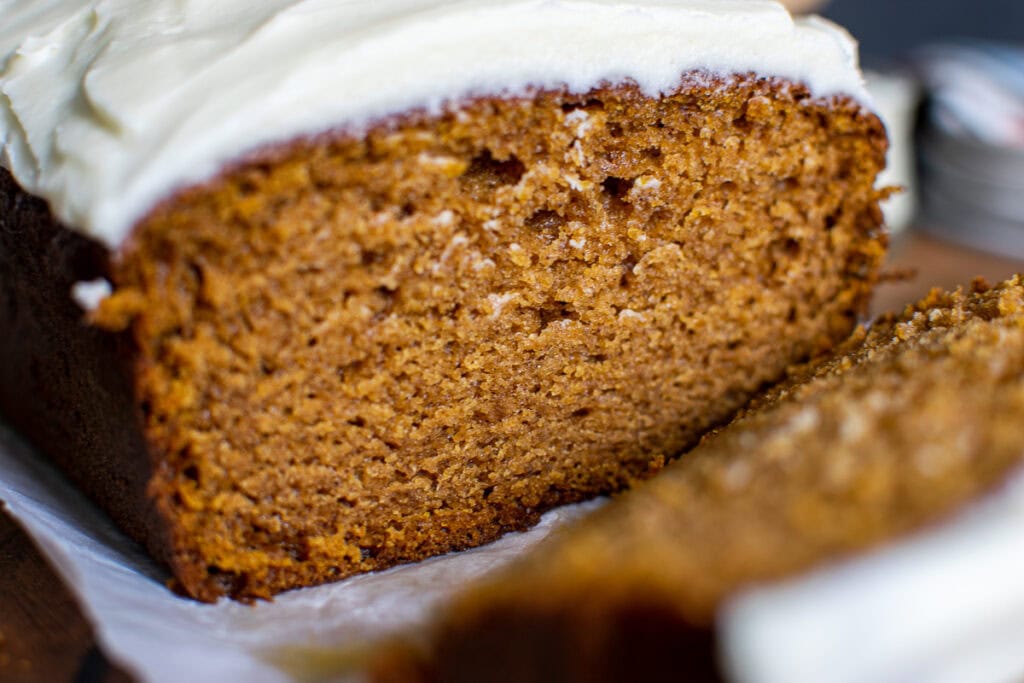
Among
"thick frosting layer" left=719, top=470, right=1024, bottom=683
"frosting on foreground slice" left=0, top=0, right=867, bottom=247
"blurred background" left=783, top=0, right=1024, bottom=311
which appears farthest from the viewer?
"blurred background" left=783, top=0, right=1024, bottom=311

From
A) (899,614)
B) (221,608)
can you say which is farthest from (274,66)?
(899,614)

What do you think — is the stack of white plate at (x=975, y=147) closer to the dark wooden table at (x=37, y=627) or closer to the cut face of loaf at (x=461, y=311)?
the cut face of loaf at (x=461, y=311)

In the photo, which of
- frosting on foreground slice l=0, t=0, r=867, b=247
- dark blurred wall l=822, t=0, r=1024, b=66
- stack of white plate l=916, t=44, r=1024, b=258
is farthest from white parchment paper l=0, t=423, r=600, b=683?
dark blurred wall l=822, t=0, r=1024, b=66

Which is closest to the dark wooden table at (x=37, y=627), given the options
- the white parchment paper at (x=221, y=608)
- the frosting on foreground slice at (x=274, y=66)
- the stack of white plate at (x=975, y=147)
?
the white parchment paper at (x=221, y=608)

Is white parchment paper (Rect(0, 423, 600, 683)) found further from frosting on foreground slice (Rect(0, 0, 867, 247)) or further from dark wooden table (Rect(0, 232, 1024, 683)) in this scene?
frosting on foreground slice (Rect(0, 0, 867, 247))

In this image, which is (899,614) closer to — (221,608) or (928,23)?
(221,608)
